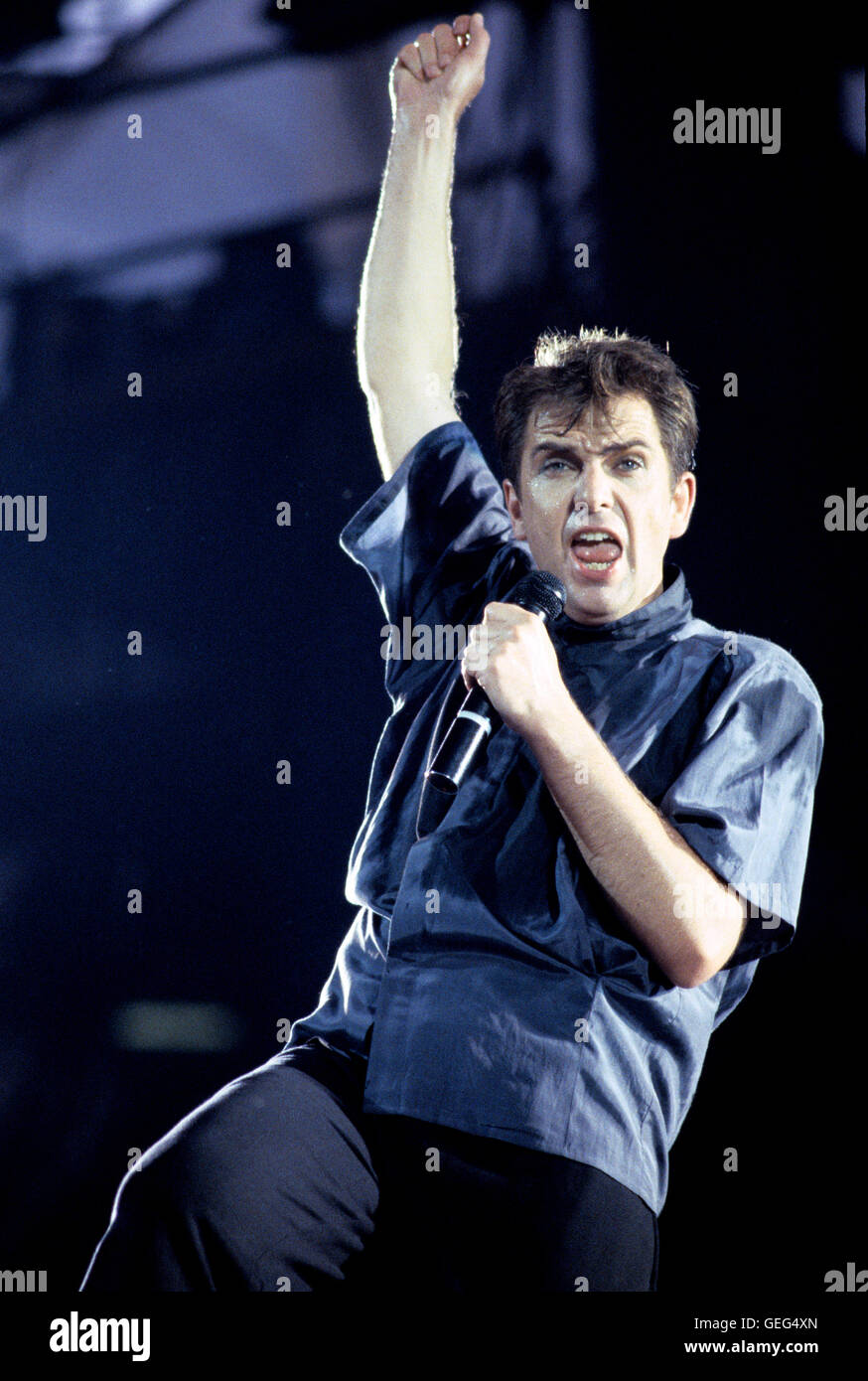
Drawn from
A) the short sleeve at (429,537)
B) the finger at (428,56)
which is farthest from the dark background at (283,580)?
the short sleeve at (429,537)

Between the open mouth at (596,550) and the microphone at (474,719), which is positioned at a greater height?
the open mouth at (596,550)

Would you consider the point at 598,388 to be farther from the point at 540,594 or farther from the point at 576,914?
the point at 576,914

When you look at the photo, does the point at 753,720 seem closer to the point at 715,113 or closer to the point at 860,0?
the point at 715,113

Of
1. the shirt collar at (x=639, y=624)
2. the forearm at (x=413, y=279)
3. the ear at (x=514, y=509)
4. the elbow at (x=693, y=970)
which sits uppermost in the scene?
the forearm at (x=413, y=279)

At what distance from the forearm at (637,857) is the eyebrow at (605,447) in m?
0.39

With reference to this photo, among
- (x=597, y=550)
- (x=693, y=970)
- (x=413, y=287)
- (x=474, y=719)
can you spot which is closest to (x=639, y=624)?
(x=597, y=550)

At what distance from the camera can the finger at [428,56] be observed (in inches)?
66.7

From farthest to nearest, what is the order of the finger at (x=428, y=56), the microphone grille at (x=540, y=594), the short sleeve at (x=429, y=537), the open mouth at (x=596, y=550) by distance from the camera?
the finger at (x=428, y=56) → the short sleeve at (x=429, y=537) → the open mouth at (x=596, y=550) → the microphone grille at (x=540, y=594)

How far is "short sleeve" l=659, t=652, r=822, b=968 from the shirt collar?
0.13 metres

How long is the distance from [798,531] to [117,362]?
106 cm

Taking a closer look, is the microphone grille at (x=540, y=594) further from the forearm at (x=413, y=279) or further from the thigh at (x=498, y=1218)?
the thigh at (x=498, y=1218)

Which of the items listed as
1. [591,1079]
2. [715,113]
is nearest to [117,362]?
[715,113]

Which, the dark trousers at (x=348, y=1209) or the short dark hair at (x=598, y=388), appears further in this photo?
the short dark hair at (x=598, y=388)
